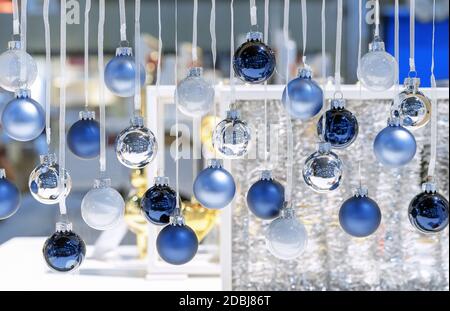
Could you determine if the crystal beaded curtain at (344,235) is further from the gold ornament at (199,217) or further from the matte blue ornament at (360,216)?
the matte blue ornament at (360,216)

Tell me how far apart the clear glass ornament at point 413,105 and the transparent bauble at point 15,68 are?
54cm

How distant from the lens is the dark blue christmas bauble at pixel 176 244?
39.0 inches

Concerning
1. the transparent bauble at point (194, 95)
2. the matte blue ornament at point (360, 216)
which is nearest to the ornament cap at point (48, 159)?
the transparent bauble at point (194, 95)

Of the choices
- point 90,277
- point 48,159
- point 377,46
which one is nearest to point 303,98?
point 377,46

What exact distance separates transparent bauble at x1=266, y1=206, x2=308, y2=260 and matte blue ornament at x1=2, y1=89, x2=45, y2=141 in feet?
1.20

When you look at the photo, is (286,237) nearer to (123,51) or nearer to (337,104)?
(337,104)

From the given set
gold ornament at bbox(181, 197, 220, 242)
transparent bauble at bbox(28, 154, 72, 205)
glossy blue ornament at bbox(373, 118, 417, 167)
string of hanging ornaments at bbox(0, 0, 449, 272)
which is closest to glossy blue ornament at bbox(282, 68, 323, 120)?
string of hanging ornaments at bbox(0, 0, 449, 272)

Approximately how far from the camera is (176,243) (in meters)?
0.99

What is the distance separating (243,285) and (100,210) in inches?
21.2

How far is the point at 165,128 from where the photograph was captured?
1653mm

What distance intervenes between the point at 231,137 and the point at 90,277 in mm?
709

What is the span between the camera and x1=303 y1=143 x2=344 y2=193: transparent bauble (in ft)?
3.20

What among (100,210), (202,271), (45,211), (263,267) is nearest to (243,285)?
(263,267)

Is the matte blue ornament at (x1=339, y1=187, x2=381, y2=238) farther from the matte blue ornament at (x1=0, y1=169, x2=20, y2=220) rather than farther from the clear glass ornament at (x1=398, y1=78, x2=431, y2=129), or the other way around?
the matte blue ornament at (x1=0, y1=169, x2=20, y2=220)
